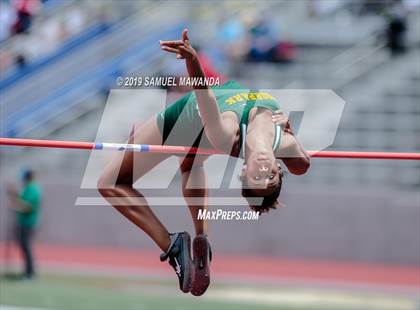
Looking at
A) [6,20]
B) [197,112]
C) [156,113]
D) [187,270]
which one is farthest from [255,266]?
[197,112]

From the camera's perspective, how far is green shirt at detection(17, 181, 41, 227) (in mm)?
15492

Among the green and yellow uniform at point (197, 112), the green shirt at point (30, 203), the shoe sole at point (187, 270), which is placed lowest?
the shoe sole at point (187, 270)

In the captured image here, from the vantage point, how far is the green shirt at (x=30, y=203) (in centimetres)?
1549

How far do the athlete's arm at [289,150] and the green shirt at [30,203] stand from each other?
26.6ft

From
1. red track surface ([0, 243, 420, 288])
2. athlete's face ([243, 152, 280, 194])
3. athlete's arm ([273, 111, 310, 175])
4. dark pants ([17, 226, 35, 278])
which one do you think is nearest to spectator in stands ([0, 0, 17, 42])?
red track surface ([0, 243, 420, 288])

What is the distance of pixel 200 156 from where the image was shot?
8.17 meters

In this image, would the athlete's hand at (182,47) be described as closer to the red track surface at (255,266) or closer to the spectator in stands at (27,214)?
the spectator in stands at (27,214)

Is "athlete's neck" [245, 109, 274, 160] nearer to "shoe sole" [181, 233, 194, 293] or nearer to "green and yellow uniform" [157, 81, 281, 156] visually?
"green and yellow uniform" [157, 81, 281, 156]

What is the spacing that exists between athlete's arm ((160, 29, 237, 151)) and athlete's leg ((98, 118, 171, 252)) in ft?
2.21

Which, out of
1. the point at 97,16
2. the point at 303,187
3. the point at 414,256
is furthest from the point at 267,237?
the point at 97,16

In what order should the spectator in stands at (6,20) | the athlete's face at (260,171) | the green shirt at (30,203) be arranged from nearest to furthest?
1. the athlete's face at (260,171)
2. the green shirt at (30,203)
3. the spectator in stands at (6,20)

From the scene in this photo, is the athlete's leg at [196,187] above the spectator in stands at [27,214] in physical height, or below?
below

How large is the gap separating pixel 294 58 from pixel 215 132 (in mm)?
10342

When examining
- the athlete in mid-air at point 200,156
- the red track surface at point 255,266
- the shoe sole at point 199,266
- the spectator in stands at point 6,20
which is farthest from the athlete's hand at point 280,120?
the spectator in stands at point 6,20
